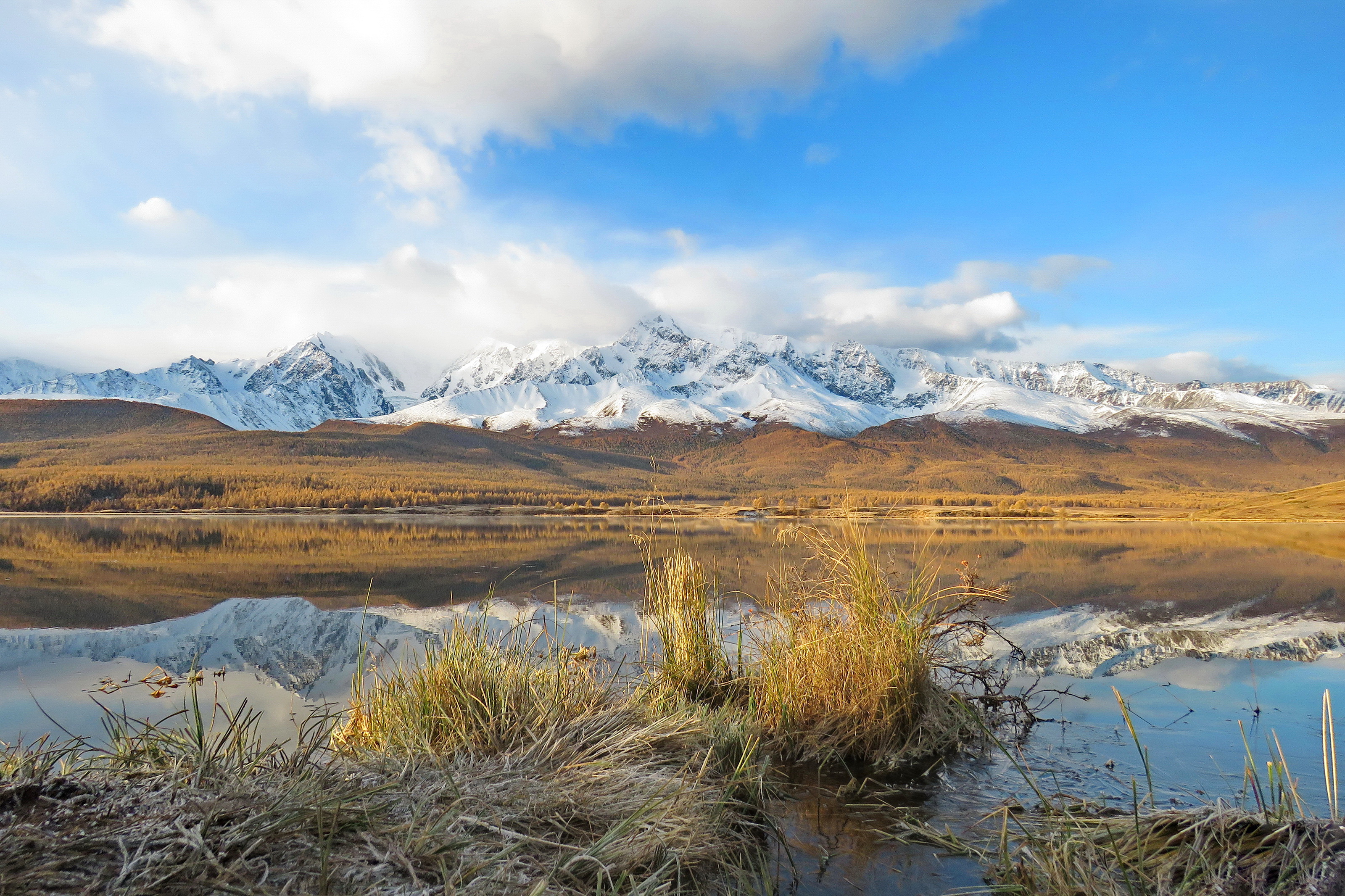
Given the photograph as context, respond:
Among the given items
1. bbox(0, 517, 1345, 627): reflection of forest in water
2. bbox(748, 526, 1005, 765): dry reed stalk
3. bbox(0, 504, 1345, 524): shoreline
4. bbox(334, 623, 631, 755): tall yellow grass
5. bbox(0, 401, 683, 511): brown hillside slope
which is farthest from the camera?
bbox(0, 401, 683, 511): brown hillside slope

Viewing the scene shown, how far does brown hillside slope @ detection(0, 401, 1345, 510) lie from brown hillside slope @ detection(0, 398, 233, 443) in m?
0.76

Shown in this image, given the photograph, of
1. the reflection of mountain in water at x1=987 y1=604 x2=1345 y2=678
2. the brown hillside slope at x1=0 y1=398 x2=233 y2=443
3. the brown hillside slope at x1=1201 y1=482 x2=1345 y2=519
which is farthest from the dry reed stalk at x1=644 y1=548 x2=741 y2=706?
the brown hillside slope at x1=0 y1=398 x2=233 y2=443

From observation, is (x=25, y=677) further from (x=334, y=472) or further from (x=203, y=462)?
(x=203, y=462)

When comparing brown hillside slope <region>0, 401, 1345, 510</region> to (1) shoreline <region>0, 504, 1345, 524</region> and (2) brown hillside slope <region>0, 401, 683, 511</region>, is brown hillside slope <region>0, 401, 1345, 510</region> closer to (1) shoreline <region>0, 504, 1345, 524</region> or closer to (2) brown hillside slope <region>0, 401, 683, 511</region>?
(2) brown hillside slope <region>0, 401, 683, 511</region>

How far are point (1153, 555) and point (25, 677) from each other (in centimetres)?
2440

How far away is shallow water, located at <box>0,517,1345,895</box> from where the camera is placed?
4152mm

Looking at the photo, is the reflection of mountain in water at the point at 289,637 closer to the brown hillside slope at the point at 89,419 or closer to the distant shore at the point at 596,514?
the distant shore at the point at 596,514

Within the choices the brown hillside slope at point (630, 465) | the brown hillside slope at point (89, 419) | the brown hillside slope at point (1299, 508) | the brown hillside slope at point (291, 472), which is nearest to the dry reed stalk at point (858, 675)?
the brown hillside slope at point (630, 465)

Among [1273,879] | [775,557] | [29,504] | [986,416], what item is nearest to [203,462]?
[29,504]

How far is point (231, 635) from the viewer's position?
9.16m

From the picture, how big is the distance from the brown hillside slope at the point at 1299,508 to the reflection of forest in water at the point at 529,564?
24.3 ft

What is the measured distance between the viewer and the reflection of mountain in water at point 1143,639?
7.42 metres

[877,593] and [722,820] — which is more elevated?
[877,593]

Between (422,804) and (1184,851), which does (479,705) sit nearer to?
(422,804)
